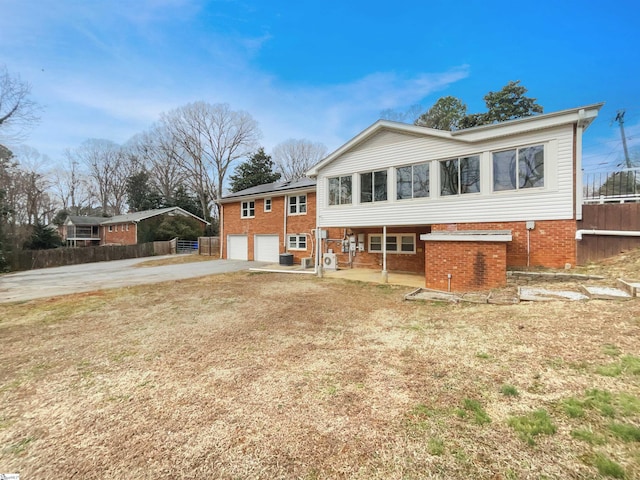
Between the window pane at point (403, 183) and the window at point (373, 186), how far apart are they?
0.56 m

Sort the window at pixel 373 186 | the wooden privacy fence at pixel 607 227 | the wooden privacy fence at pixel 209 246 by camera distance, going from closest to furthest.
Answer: the wooden privacy fence at pixel 607 227, the window at pixel 373 186, the wooden privacy fence at pixel 209 246

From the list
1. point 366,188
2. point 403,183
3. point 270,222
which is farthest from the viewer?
point 270,222

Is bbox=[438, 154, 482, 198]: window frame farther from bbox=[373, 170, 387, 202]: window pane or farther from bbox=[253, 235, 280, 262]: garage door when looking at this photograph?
bbox=[253, 235, 280, 262]: garage door

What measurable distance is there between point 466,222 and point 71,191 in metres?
52.8

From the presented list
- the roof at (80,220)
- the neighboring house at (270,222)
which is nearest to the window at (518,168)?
the neighboring house at (270,222)

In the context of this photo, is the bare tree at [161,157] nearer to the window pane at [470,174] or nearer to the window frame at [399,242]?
the window frame at [399,242]

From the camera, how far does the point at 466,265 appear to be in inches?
318

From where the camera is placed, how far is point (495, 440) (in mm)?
2164

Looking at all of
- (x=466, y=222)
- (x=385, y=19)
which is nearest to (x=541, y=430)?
(x=466, y=222)

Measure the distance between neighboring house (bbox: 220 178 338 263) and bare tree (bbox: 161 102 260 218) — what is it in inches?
730

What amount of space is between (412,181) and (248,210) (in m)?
12.2

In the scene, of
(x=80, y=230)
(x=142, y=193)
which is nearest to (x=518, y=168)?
(x=142, y=193)

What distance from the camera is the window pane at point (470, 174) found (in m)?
9.86

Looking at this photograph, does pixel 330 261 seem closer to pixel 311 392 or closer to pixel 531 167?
pixel 531 167
